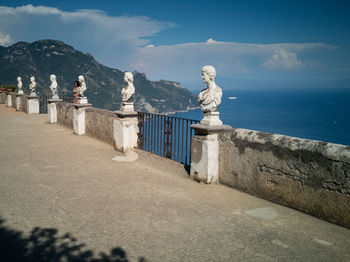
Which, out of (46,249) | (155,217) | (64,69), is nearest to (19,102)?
(155,217)

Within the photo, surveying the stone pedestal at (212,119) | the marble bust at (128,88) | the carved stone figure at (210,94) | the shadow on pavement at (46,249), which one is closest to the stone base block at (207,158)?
the stone pedestal at (212,119)

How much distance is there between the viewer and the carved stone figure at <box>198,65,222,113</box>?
18.4ft

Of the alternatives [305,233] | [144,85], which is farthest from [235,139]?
[144,85]

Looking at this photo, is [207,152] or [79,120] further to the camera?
[79,120]

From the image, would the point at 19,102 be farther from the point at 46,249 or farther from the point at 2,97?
the point at 46,249

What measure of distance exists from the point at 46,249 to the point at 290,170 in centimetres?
355

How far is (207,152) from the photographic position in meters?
5.57

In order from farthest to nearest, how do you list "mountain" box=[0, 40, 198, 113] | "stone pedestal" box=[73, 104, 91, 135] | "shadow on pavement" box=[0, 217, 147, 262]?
"mountain" box=[0, 40, 198, 113] → "stone pedestal" box=[73, 104, 91, 135] → "shadow on pavement" box=[0, 217, 147, 262]

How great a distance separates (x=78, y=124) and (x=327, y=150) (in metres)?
9.14

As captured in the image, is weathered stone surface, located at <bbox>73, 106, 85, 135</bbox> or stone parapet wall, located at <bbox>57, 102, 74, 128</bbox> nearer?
weathered stone surface, located at <bbox>73, 106, 85, 135</bbox>

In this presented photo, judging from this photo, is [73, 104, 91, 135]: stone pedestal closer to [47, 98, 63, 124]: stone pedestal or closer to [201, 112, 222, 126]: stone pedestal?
[47, 98, 63, 124]: stone pedestal

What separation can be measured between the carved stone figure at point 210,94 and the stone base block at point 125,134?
3.25 meters

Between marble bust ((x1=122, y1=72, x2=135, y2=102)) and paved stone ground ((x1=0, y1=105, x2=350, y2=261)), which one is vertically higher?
marble bust ((x1=122, y1=72, x2=135, y2=102))

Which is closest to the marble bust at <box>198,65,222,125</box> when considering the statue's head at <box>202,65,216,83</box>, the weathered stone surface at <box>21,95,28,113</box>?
the statue's head at <box>202,65,216,83</box>
